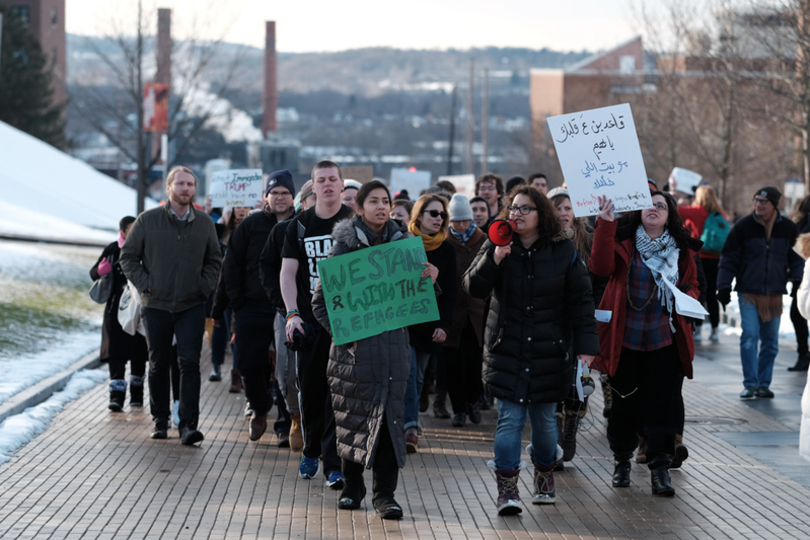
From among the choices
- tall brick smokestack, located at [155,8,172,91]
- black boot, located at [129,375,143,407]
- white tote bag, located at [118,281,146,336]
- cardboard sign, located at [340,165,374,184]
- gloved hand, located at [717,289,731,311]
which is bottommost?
black boot, located at [129,375,143,407]

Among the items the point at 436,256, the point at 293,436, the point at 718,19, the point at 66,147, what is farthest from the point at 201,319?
the point at 66,147

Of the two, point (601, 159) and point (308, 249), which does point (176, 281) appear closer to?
point (308, 249)

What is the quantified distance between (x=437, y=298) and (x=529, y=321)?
1.69m

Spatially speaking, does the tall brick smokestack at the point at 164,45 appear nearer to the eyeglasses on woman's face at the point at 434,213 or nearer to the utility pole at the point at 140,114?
the utility pole at the point at 140,114

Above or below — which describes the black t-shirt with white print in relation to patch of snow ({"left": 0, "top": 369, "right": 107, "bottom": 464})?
above

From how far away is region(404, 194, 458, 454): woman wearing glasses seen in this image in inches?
309

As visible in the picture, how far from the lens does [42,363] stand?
38.7 feet

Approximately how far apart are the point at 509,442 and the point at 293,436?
2272 millimetres

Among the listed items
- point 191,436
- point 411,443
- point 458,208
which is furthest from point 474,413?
point 191,436

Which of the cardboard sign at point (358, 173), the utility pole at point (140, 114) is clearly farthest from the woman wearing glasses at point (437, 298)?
the utility pole at point (140, 114)

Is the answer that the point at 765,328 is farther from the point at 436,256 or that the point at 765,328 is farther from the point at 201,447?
the point at 201,447

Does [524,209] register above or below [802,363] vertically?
above

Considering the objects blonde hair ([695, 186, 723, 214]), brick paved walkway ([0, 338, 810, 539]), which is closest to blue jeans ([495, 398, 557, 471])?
brick paved walkway ([0, 338, 810, 539])

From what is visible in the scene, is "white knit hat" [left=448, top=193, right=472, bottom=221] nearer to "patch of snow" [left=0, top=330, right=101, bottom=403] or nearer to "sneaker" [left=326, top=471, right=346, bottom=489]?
"sneaker" [left=326, top=471, right=346, bottom=489]
